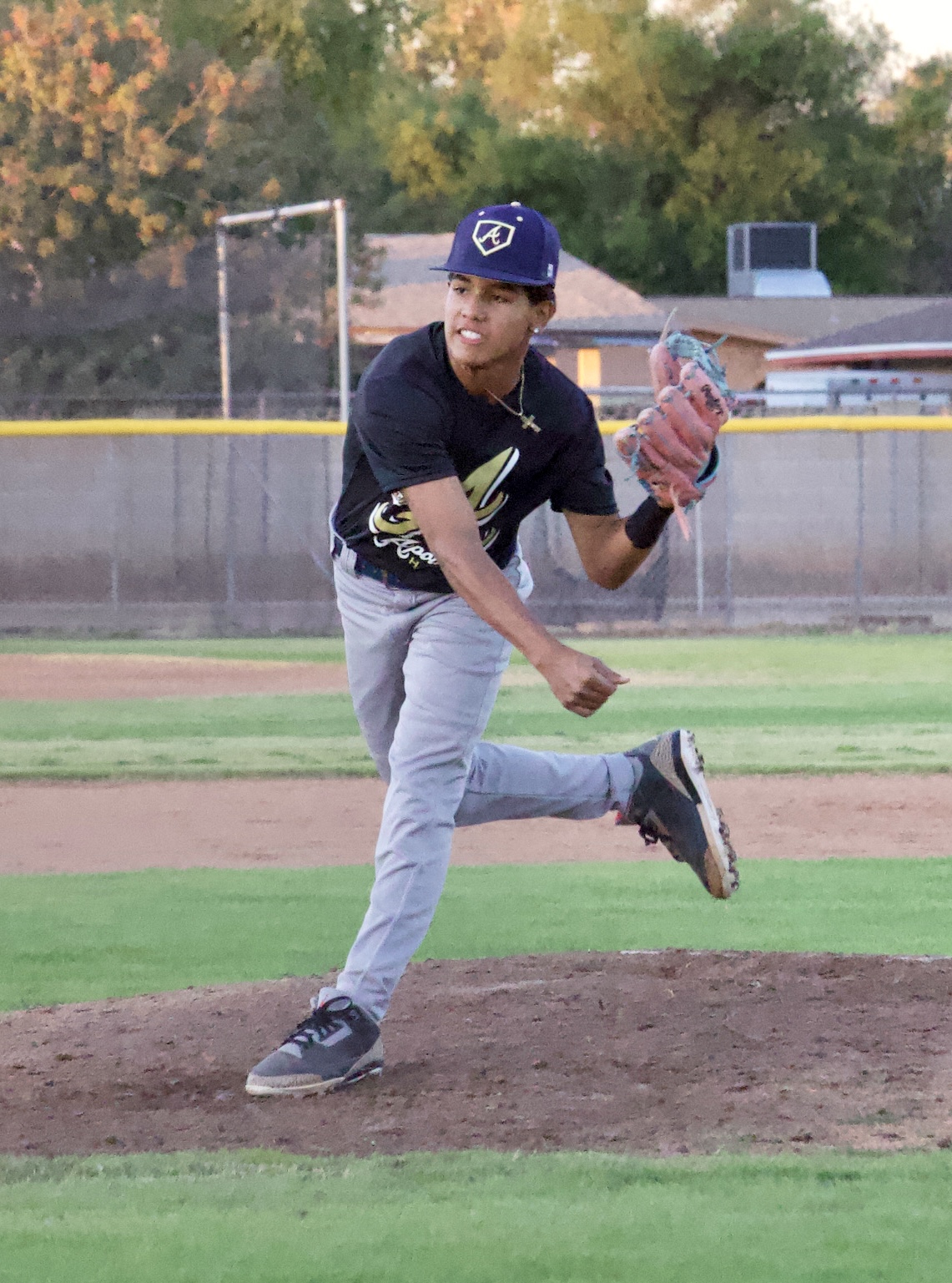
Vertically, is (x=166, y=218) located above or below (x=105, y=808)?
above

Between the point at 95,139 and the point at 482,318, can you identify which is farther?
the point at 95,139

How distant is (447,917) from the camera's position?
21.1ft

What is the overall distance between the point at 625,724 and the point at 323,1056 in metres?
7.47

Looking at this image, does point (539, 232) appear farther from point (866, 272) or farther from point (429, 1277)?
point (866, 272)

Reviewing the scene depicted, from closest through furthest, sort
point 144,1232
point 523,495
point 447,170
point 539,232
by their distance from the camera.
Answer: point 144,1232 < point 539,232 < point 523,495 < point 447,170

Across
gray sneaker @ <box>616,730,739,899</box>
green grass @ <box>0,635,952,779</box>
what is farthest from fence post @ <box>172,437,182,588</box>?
gray sneaker @ <box>616,730,739,899</box>

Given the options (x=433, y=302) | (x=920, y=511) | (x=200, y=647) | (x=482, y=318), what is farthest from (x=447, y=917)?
(x=433, y=302)

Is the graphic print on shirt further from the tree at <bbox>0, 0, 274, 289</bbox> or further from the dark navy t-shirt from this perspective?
the tree at <bbox>0, 0, 274, 289</bbox>

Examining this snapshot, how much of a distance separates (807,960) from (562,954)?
2.31ft

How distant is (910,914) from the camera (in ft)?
20.6

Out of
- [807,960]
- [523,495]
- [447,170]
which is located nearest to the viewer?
[523,495]

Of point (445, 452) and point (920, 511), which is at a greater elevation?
point (920, 511)

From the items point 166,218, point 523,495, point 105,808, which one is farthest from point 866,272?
point 523,495

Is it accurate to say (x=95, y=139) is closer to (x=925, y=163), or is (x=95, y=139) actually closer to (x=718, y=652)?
(x=718, y=652)
